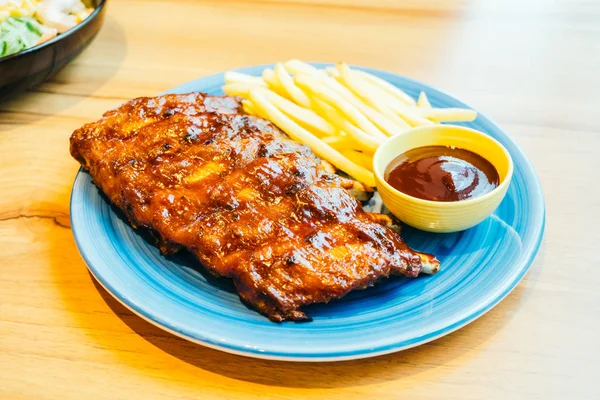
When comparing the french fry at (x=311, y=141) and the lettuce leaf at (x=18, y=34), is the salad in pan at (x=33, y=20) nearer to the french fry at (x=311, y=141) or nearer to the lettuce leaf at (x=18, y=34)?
the lettuce leaf at (x=18, y=34)

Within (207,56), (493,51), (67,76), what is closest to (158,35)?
(207,56)

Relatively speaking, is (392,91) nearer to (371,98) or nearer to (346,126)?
(371,98)

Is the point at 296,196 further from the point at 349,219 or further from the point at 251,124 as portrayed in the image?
the point at 251,124

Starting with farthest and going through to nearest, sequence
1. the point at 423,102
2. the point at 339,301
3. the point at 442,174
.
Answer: the point at 423,102, the point at 442,174, the point at 339,301

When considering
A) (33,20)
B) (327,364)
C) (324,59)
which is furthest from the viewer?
(324,59)

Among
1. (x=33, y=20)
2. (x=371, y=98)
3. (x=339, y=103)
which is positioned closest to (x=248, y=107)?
(x=339, y=103)

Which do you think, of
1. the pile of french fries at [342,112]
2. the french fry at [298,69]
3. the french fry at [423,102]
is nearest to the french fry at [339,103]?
the pile of french fries at [342,112]
